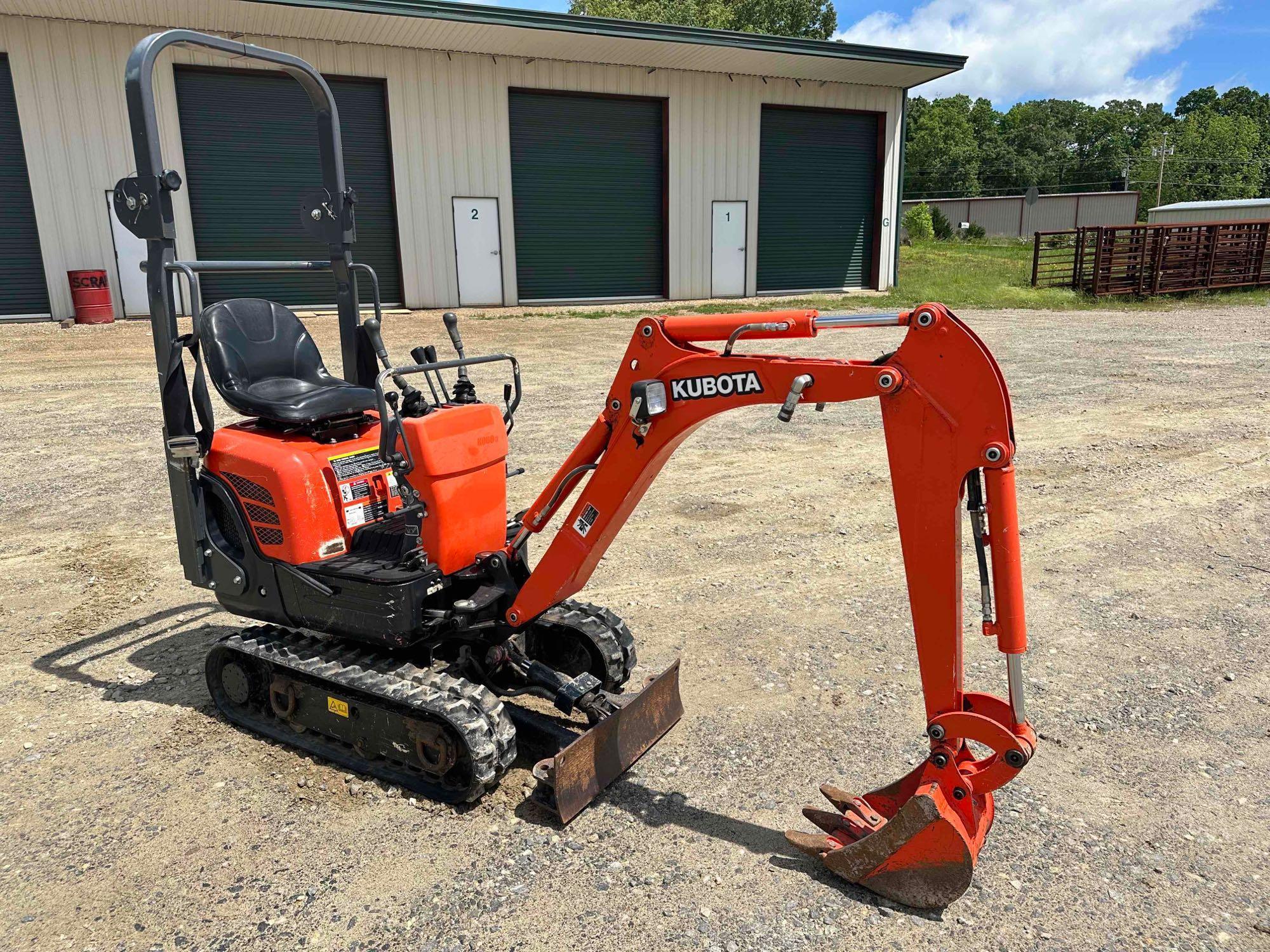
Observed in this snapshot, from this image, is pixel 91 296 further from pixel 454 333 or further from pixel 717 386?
pixel 717 386

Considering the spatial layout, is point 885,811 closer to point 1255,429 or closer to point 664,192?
point 1255,429

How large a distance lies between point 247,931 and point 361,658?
1.19 metres

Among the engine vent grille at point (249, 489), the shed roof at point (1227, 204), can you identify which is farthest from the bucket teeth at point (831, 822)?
the shed roof at point (1227, 204)

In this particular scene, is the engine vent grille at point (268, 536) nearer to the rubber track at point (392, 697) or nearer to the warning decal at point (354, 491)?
the warning decal at point (354, 491)

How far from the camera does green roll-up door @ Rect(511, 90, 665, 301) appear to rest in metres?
21.5

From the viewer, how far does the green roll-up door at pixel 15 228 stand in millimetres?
16891

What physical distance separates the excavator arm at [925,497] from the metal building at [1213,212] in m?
46.3

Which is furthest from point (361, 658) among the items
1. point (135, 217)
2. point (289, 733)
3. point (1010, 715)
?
point (1010, 715)

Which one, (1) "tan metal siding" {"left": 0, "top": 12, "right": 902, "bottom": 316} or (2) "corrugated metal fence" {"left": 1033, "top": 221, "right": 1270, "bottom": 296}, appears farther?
(2) "corrugated metal fence" {"left": 1033, "top": 221, "right": 1270, "bottom": 296}

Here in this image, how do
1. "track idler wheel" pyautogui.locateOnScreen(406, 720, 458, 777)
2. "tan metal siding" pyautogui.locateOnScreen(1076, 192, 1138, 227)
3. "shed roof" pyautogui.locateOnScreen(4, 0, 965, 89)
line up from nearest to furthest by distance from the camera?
"track idler wheel" pyautogui.locateOnScreen(406, 720, 458, 777) < "shed roof" pyautogui.locateOnScreen(4, 0, 965, 89) < "tan metal siding" pyautogui.locateOnScreen(1076, 192, 1138, 227)

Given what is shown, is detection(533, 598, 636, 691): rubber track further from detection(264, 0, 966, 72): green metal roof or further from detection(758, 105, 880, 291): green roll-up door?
detection(758, 105, 880, 291): green roll-up door

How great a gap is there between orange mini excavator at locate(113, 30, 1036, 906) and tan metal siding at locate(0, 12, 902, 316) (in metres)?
15.9

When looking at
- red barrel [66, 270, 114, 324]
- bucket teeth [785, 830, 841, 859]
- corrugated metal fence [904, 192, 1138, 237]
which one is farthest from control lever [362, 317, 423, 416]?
corrugated metal fence [904, 192, 1138, 237]

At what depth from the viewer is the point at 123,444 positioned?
912 centimetres
